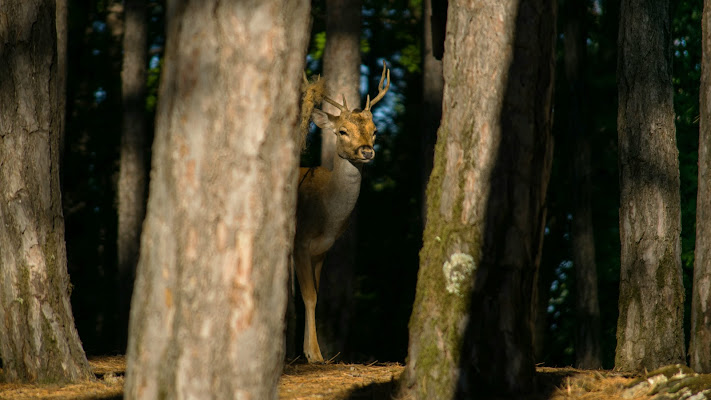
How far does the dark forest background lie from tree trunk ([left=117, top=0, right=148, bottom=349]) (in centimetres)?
318

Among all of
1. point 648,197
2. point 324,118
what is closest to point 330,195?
point 324,118

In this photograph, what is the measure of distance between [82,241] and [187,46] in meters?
16.4

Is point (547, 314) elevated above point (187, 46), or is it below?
below

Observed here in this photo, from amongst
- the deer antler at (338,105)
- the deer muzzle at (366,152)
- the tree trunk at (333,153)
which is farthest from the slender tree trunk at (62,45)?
the deer muzzle at (366,152)

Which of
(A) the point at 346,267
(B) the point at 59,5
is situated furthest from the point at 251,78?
(B) the point at 59,5

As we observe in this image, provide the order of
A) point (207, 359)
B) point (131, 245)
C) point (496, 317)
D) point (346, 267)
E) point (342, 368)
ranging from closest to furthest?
point (207, 359)
point (496, 317)
point (342, 368)
point (346, 267)
point (131, 245)

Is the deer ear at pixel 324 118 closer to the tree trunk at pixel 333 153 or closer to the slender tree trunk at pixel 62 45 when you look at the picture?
the tree trunk at pixel 333 153

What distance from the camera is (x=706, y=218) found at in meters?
5.96

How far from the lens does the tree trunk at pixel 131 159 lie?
44.3ft

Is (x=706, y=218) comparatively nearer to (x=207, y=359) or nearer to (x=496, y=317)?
(x=496, y=317)

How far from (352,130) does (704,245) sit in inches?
188

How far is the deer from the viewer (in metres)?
9.91

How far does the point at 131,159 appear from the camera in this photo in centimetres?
1366

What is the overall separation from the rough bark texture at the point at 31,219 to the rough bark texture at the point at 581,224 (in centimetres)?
875
